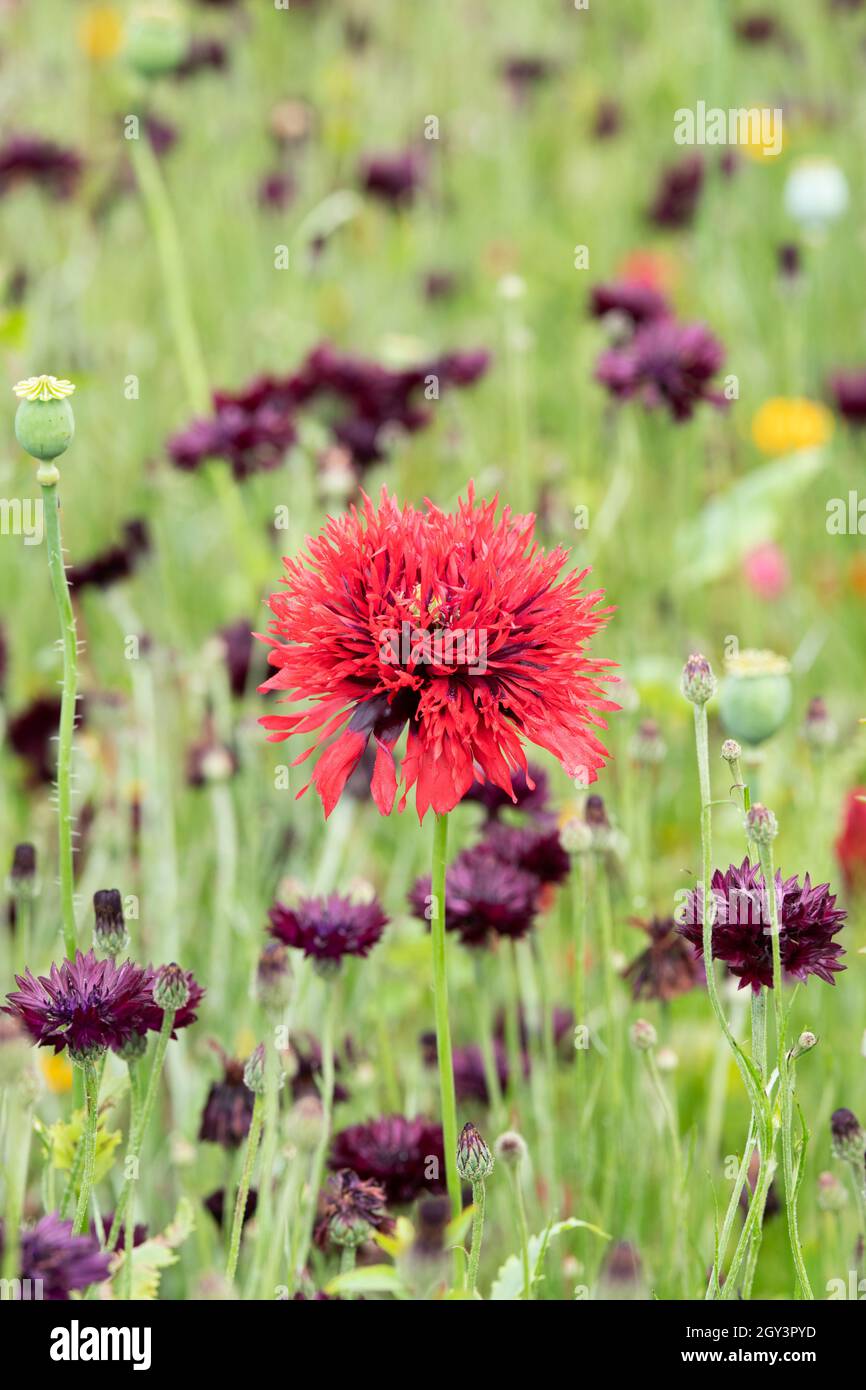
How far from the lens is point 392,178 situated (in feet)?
8.18

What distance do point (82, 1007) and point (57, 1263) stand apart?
0.13m

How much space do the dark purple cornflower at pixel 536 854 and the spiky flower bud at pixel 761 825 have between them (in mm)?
360

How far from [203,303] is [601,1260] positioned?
2039mm

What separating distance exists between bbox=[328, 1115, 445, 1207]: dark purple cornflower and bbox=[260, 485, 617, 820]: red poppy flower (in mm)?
259

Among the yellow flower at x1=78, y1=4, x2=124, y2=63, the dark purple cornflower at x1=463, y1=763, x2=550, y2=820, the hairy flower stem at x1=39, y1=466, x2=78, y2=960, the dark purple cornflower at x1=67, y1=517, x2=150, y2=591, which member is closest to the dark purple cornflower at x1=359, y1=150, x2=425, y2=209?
the yellow flower at x1=78, y1=4, x2=124, y2=63

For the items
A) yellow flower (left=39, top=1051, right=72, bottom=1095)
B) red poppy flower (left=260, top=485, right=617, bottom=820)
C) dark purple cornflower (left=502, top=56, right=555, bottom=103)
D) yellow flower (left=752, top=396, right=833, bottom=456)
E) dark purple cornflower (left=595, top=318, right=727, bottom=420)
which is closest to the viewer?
red poppy flower (left=260, top=485, right=617, bottom=820)

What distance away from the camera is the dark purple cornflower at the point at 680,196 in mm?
2691

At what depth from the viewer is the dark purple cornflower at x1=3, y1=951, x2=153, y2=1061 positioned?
2.42 ft

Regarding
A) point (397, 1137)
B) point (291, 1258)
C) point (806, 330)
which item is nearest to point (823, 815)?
point (397, 1137)

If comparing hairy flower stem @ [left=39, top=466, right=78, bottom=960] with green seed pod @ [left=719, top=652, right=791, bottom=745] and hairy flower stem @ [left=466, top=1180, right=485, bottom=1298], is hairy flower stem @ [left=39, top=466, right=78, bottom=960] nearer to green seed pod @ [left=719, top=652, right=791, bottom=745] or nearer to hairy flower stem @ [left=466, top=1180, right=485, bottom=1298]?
hairy flower stem @ [left=466, top=1180, right=485, bottom=1298]

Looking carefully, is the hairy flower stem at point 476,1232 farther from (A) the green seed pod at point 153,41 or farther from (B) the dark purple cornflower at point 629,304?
(A) the green seed pod at point 153,41

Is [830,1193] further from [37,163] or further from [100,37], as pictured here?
[100,37]

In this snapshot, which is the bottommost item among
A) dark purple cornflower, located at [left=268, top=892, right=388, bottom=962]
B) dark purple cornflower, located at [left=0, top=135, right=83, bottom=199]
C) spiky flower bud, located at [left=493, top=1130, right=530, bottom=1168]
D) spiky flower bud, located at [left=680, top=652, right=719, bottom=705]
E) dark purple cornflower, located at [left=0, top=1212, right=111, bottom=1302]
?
dark purple cornflower, located at [left=0, top=1212, right=111, bottom=1302]
